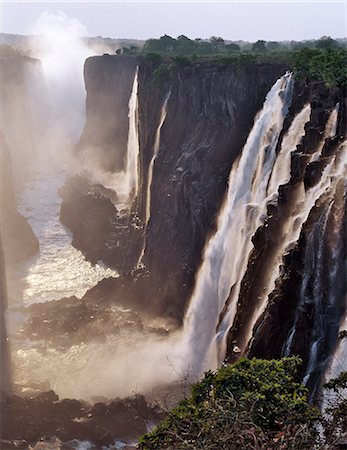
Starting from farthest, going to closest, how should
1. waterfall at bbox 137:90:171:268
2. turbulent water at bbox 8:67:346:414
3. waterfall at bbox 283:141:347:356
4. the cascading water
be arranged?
waterfall at bbox 137:90:171:268, turbulent water at bbox 8:67:346:414, the cascading water, waterfall at bbox 283:141:347:356

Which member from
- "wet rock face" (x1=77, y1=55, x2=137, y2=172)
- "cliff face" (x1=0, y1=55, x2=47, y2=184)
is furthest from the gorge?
"cliff face" (x1=0, y1=55, x2=47, y2=184)

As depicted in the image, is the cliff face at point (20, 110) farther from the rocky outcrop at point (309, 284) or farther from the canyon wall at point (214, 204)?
the rocky outcrop at point (309, 284)

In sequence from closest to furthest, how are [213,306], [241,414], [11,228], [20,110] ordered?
[241,414], [213,306], [11,228], [20,110]

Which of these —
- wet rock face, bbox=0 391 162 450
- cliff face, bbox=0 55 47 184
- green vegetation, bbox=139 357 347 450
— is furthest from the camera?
cliff face, bbox=0 55 47 184

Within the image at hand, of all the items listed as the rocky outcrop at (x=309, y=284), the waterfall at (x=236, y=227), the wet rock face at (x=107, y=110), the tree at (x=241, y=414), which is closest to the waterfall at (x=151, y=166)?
the waterfall at (x=236, y=227)

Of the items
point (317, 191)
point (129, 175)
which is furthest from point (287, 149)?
point (129, 175)

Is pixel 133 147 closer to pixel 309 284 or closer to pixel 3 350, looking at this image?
pixel 3 350

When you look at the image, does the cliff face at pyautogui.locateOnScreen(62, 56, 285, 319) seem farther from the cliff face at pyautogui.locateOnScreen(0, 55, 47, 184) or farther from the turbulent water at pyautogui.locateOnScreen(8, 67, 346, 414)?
the cliff face at pyautogui.locateOnScreen(0, 55, 47, 184)
